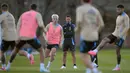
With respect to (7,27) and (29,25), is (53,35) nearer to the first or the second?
(7,27)

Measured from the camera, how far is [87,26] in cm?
Answer: 1306

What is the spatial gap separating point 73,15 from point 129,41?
23.5 feet

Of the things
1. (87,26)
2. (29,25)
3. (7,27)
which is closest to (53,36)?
(7,27)

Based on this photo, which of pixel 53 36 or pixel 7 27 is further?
pixel 53 36

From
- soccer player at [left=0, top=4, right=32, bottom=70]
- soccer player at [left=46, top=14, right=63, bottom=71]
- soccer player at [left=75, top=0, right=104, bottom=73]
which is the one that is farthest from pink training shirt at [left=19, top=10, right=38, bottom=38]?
soccer player at [left=75, top=0, right=104, bottom=73]

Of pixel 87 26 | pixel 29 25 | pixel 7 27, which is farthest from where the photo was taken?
pixel 7 27

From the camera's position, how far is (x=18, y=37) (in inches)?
617

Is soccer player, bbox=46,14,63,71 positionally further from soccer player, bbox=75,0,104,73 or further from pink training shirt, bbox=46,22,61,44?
soccer player, bbox=75,0,104,73

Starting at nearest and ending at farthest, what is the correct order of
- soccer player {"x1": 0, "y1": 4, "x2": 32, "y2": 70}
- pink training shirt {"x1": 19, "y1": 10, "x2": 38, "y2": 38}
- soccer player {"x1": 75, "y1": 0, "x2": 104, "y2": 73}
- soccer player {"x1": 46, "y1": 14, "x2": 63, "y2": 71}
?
soccer player {"x1": 75, "y1": 0, "x2": 104, "y2": 73}, pink training shirt {"x1": 19, "y1": 10, "x2": 38, "y2": 38}, soccer player {"x1": 0, "y1": 4, "x2": 32, "y2": 70}, soccer player {"x1": 46, "y1": 14, "x2": 63, "y2": 71}

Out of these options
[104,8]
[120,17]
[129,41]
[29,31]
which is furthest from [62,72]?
[104,8]

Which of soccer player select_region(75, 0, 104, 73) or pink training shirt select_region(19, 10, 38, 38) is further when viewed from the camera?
pink training shirt select_region(19, 10, 38, 38)

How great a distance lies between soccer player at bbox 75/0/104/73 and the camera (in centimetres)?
1292

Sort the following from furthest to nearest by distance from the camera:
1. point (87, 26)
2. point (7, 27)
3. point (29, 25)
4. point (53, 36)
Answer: point (53, 36) < point (7, 27) < point (29, 25) < point (87, 26)

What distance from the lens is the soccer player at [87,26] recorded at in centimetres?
1292
